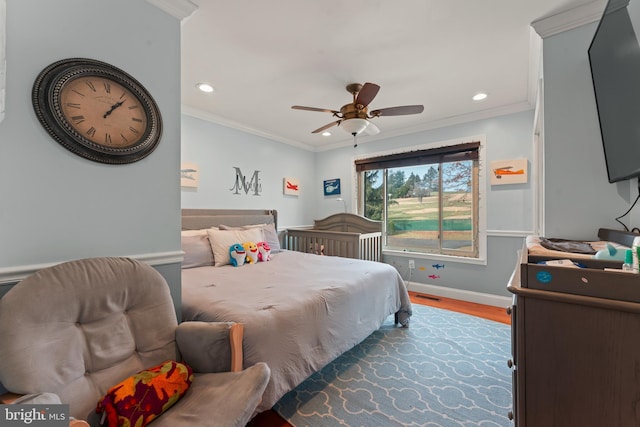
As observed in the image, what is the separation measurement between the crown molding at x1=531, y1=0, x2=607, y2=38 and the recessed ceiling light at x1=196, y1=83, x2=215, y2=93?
8.83 ft

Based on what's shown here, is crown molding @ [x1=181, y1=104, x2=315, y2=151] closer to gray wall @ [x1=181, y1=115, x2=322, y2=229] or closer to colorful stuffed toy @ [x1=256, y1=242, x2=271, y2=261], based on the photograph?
gray wall @ [x1=181, y1=115, x2=322, y2=229]

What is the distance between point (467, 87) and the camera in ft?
8.89

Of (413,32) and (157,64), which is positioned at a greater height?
(413,32)

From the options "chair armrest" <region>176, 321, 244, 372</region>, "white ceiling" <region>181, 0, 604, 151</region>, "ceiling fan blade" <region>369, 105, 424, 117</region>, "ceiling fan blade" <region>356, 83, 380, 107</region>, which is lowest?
"chair armrest" <region>176, 321, 244, 372</region>

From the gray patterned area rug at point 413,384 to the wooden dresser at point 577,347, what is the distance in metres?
0.95

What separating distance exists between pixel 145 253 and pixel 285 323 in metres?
0.88

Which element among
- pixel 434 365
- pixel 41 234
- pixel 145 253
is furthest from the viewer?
pixel 434 365

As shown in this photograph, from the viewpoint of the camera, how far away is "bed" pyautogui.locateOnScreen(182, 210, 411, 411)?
1.43 metres

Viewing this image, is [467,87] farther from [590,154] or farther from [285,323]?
[285,323]

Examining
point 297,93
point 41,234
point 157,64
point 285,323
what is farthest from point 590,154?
point 41,234

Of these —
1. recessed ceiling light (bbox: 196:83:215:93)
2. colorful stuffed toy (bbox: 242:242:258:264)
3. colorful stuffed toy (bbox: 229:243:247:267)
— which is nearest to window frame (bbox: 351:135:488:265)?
colorful stuffed toy (bbox: 242:242:258:264)

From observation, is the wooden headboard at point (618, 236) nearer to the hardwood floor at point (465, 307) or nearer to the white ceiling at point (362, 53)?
the white ceiling at point (362, 53)

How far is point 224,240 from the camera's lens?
2859 mm

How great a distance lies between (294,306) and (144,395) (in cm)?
81
